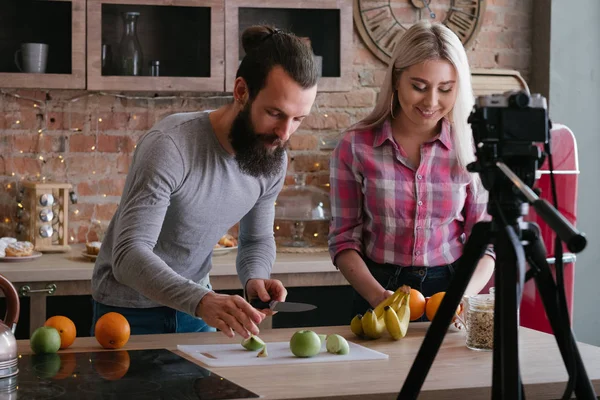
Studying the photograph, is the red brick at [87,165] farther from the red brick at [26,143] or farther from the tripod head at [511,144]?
the tripod head at [511,144]

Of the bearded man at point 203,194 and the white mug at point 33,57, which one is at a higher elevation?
the white mug at point 33,57

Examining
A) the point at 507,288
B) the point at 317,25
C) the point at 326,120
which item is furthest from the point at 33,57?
the point at 507,288

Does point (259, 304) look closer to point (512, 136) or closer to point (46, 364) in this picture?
point (46, 364)

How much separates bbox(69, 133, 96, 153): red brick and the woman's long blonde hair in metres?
1.74

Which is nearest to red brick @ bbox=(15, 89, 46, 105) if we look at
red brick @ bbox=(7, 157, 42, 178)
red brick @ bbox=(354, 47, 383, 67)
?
red brick @ bbox=(7, 157, 42, 178)

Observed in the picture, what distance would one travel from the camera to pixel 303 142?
414 cm

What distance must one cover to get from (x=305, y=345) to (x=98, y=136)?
7.68 feet

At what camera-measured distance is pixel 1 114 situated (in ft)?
12.6

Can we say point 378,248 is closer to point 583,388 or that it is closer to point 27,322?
point 583,388

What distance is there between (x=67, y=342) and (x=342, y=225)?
885 mm

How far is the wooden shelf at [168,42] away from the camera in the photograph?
3.59 metres

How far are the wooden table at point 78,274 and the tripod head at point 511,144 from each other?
87.1 inches

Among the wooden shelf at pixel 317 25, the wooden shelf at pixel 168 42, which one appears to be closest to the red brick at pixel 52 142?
the wooden shelf at pixel 168 42

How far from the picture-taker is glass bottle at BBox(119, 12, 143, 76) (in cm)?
368
